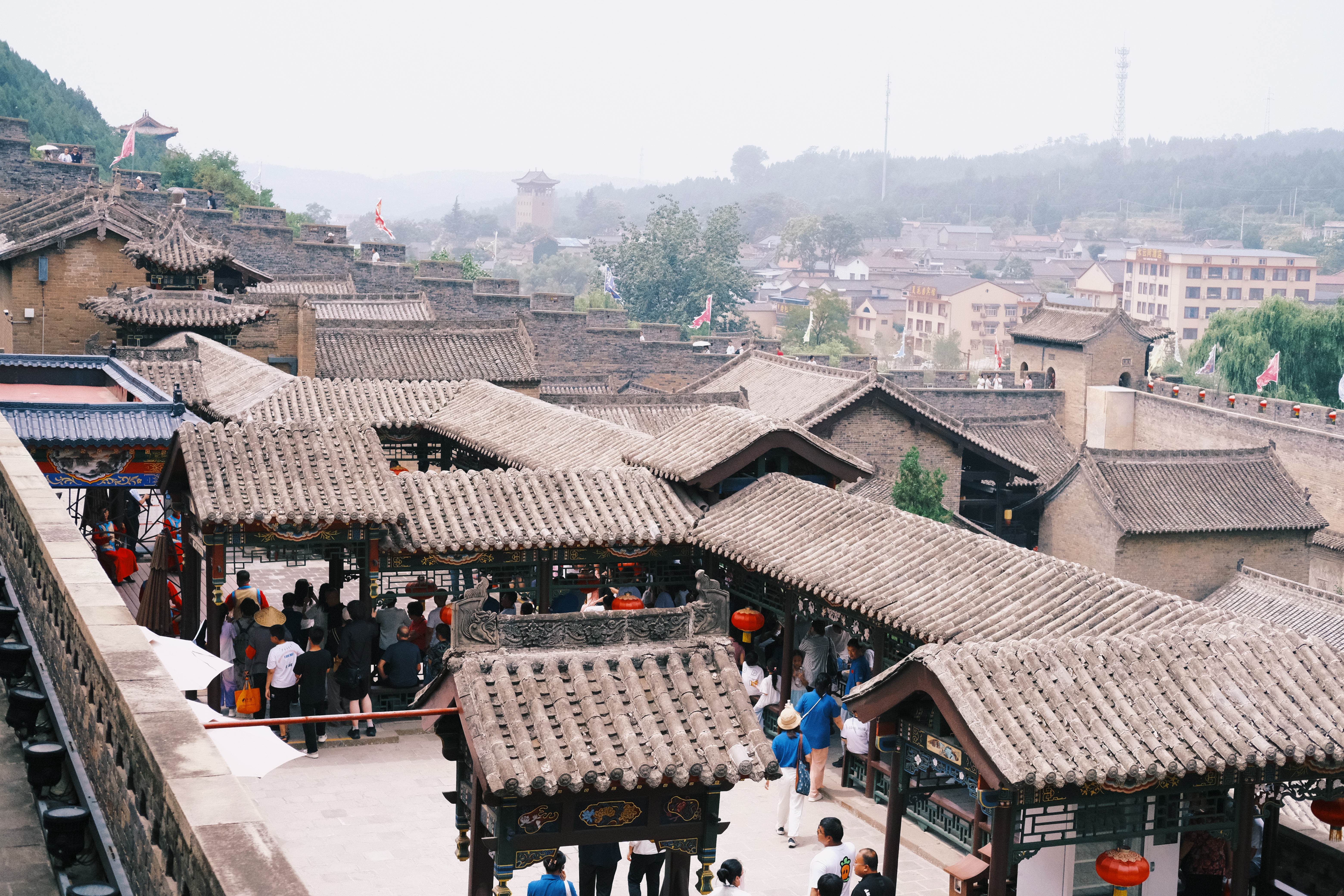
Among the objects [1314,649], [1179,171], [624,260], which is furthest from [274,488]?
[1179,171]

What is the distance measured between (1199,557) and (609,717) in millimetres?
29353

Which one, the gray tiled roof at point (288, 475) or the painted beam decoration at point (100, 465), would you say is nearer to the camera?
the gray tiled roof at point (288, 475)

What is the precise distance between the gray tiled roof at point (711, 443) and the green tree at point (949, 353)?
8785cm

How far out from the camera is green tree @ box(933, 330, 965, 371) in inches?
4092

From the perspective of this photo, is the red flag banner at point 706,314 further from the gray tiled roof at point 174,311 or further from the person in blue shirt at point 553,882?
the person in blue shirt at point 553,882

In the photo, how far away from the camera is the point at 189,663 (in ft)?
35.0

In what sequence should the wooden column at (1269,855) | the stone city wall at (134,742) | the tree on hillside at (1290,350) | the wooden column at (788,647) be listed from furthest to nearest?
1. the tree on hillside at (1290,350)
2. the wooden column at (788,647)
3. the wooden column at (1269,855)
4. the stone city wall at (134,742)

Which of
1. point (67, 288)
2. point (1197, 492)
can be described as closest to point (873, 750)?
point (67, 288)

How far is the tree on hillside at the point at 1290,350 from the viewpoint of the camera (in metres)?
60.5

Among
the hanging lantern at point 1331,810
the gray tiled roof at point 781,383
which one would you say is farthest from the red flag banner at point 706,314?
the hanging lantern at point 1331,810

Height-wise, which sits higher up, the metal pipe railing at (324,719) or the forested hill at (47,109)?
the forested hill at (47,109)

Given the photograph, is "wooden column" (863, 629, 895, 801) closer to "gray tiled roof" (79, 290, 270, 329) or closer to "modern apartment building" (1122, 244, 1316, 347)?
"gray tiled roof" (79, 290, 270, 329)

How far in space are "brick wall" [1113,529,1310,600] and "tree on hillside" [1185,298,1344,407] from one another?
25446 millimetres

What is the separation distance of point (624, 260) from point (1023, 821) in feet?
243
